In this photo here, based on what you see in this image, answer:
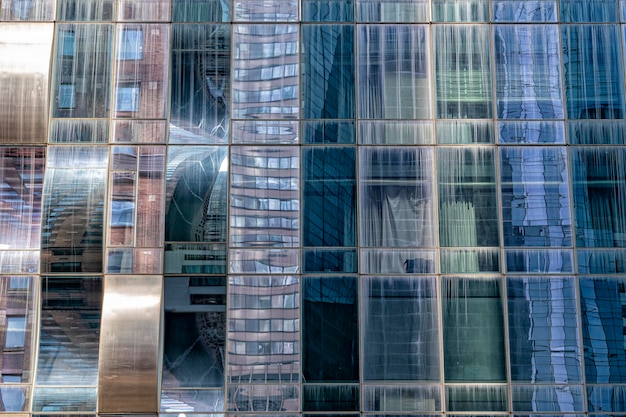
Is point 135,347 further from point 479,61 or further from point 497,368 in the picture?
point 479,61

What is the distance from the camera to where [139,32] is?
16047mm

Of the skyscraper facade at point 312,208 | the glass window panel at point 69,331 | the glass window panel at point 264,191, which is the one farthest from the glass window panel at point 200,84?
the glass window panel at point 69,331

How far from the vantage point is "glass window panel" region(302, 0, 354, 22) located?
16.1 m

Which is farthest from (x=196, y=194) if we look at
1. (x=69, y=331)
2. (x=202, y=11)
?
(x=202, y=11)

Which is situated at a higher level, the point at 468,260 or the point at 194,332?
the point at 468,260

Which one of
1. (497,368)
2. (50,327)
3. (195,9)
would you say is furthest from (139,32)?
(497,368)

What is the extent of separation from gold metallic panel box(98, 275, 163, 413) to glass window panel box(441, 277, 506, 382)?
5.73 meters

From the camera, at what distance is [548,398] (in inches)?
592

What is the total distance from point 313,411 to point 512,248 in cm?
509

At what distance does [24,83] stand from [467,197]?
931 centimetres

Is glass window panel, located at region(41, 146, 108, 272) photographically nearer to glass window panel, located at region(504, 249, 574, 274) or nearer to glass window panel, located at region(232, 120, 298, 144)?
glass window panel, located at region(232, 120, 298, 144)

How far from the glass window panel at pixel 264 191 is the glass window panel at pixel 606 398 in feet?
21.3

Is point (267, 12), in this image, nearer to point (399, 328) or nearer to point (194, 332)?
point (194, 332)

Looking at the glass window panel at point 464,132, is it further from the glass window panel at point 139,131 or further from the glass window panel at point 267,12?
the glass window panel at point 139,131
